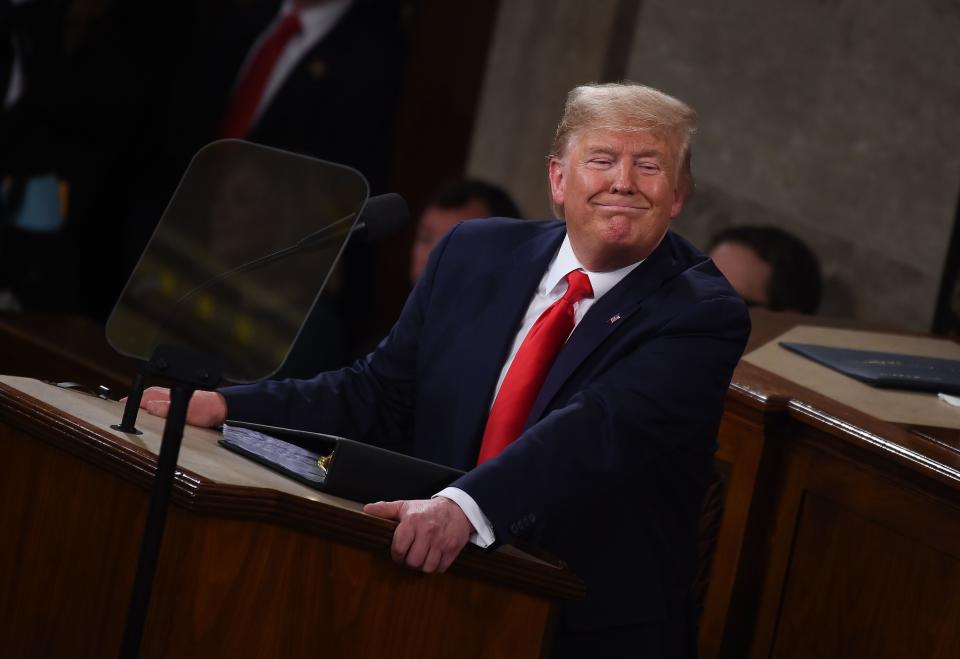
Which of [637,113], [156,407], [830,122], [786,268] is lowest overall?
[156,407]

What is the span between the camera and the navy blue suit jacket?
220cm

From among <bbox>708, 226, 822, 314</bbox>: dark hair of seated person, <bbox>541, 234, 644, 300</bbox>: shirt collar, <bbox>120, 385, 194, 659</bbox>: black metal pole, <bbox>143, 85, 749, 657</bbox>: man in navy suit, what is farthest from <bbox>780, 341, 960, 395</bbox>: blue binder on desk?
<bbox>120, 385, 194, 659</bbox>: black metal pole

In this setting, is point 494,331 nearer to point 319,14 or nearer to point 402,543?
point 402,543

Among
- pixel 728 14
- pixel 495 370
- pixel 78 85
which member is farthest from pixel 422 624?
pixel 78 85

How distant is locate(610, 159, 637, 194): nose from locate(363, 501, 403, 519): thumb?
638mm

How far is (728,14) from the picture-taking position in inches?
179

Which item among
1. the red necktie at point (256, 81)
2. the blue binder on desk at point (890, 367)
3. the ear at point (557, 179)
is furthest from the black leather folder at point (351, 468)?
the red necktie at point (256, 81)

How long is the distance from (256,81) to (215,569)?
12.4 ft

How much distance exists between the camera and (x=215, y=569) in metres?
1.87

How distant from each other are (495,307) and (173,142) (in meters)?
3.35

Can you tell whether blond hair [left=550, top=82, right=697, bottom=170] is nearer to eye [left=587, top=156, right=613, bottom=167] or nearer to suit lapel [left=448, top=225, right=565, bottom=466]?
eye [left=587, top=156, right=613, bottom=167]

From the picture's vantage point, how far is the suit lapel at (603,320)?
7.69 feet

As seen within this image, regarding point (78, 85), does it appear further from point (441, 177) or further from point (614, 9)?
point (614, 9)

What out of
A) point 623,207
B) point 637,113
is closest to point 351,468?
point 623,207
